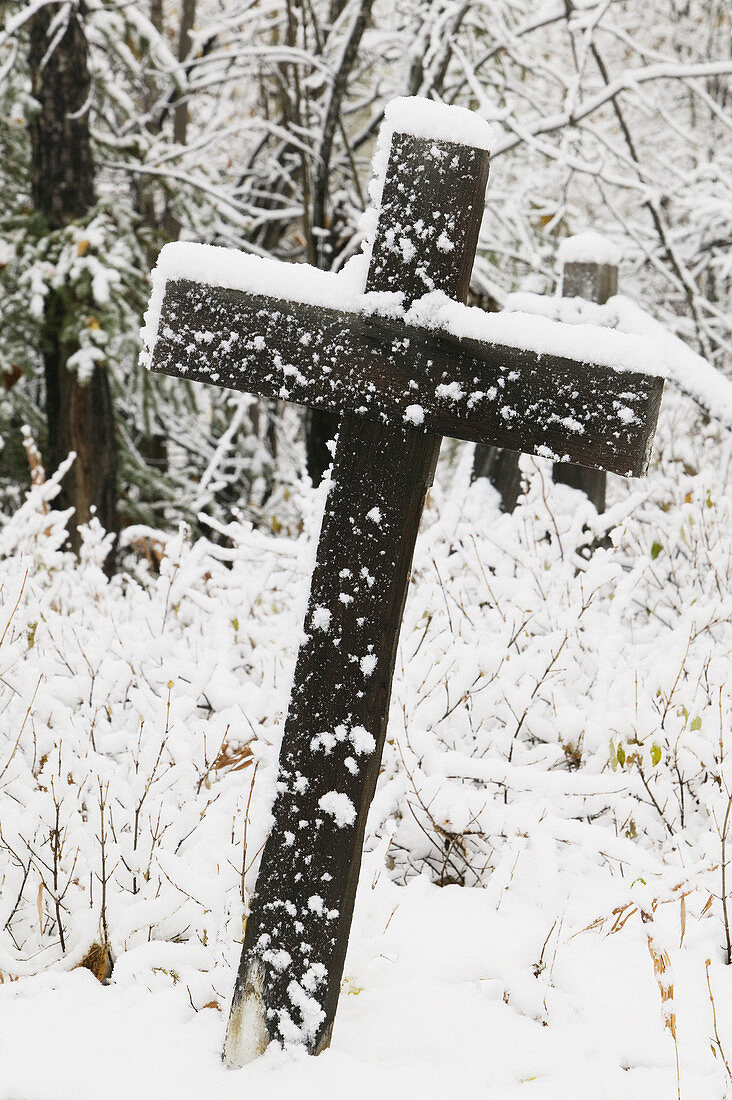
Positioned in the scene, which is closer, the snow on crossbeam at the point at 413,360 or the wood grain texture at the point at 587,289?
the snow on crossbeam at the point at 413,360

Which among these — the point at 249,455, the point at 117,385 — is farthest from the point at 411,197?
Result: the point at 249,455

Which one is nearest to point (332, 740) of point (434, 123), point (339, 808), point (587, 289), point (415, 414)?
point (339, 808)

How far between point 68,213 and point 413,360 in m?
5.24

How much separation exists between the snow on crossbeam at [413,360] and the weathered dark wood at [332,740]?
0.28ft

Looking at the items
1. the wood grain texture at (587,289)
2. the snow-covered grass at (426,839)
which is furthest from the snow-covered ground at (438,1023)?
the wood grain texture at (587,289)

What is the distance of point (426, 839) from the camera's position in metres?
2.30

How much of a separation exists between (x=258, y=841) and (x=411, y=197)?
1.16m

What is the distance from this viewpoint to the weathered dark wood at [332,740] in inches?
58.1

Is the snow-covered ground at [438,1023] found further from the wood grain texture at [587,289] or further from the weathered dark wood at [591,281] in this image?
the weathered dark wood at [591,281]

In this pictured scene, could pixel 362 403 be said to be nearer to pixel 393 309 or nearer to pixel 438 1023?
pixel 393 309

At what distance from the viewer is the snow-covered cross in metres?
1.39

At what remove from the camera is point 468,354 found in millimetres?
1402

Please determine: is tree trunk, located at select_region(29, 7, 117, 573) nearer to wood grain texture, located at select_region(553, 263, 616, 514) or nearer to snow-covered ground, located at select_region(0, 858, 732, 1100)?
wood grain texture, located at select_region(553, 263, 616, 514)

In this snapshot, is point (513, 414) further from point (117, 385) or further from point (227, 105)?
point (227, 105)
